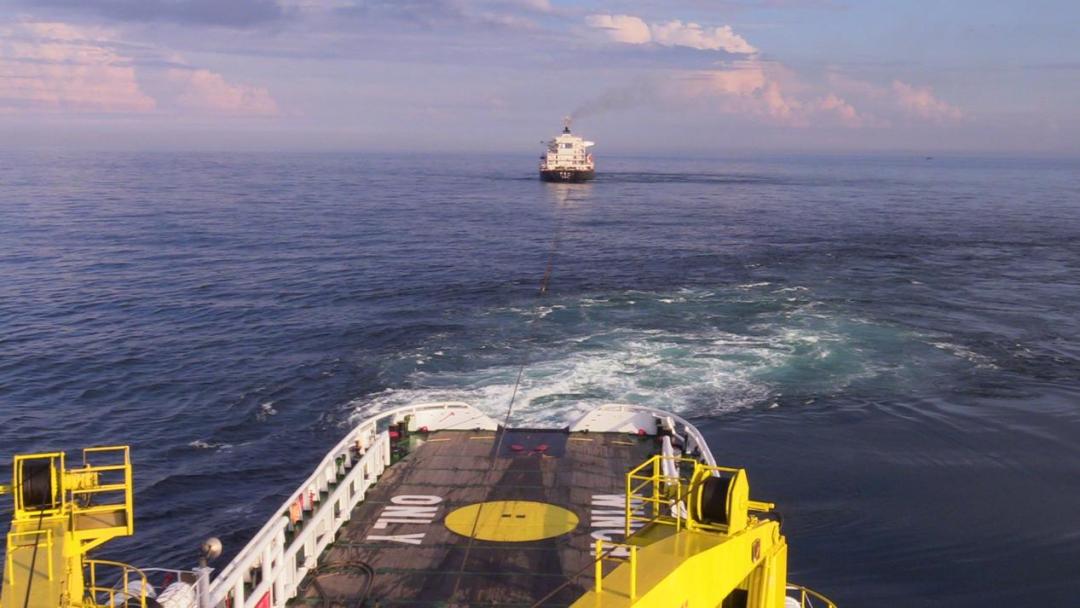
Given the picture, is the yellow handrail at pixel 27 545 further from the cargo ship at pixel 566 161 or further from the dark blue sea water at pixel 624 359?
the cargo ship at pixel 566 161

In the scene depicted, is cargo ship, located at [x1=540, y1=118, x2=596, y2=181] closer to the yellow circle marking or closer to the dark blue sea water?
the dark blue sea water

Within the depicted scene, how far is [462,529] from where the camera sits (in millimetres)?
17406

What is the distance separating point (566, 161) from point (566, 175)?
6384mm

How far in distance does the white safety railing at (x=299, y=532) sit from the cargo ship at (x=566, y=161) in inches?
5043

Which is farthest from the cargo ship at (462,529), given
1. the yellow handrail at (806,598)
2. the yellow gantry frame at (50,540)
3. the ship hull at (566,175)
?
the ship hull at (566,175)

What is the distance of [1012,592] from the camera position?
20.5m

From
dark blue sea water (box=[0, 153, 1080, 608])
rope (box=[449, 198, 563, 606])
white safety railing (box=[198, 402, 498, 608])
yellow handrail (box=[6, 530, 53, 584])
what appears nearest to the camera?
yellow handrail (box=[6, 530, 53, 584])

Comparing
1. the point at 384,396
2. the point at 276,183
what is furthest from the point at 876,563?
the point at 276,183

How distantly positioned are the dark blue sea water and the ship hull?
64.8 m

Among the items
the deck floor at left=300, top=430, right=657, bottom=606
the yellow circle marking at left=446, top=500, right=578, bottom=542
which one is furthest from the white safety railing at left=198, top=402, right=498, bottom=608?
the yellow circle marking at left=446, top=500, right=578, bottom=542

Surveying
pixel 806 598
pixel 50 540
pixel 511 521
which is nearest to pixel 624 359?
pixel 806 598

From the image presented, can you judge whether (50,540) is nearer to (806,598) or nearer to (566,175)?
(806,598)

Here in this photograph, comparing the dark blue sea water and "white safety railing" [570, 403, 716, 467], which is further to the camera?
the dark blue sea water

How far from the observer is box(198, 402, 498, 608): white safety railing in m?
13.9
